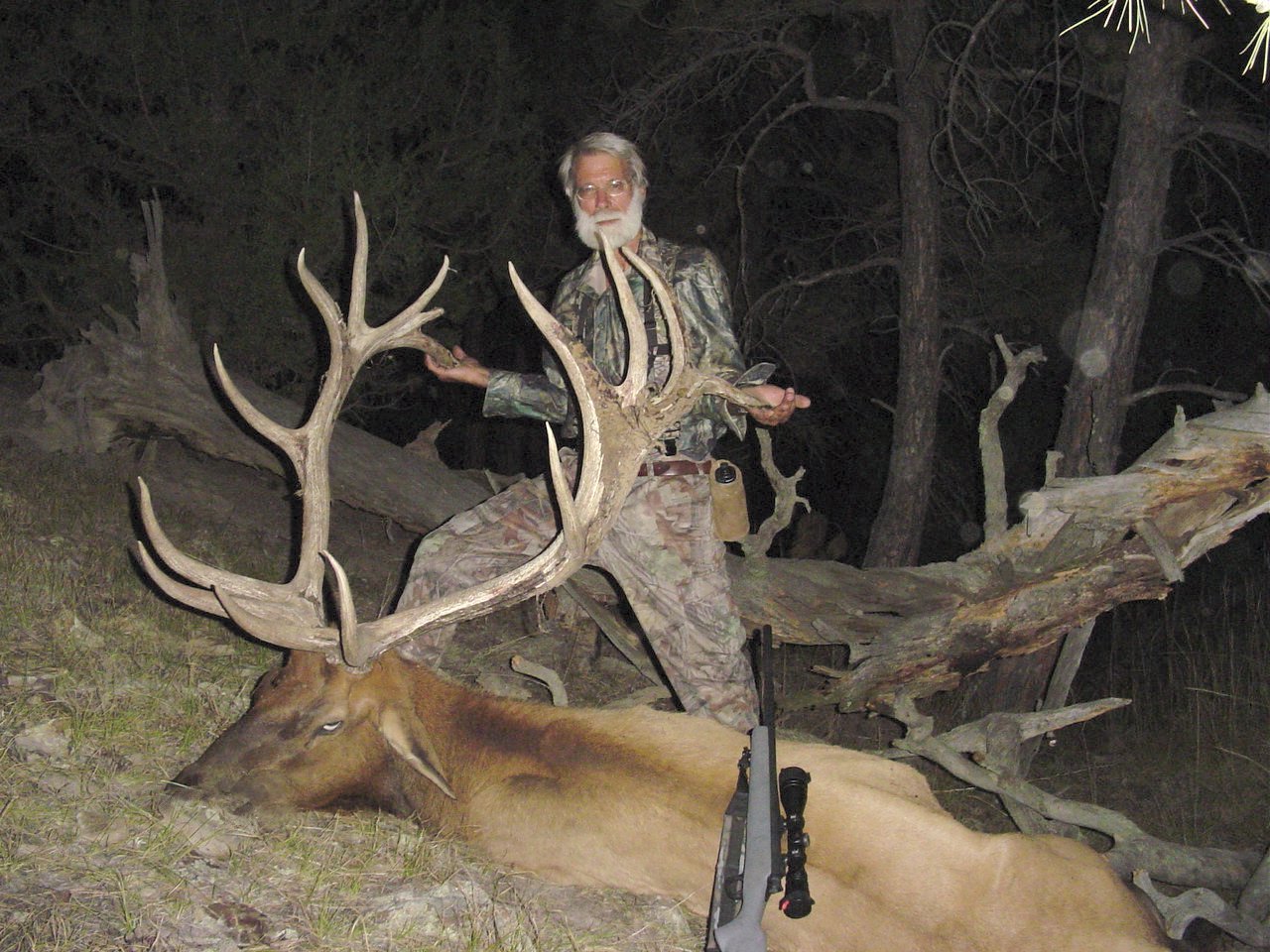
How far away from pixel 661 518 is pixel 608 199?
128 centimetres

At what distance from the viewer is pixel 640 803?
126 inches

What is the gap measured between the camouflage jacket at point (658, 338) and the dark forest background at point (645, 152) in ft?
9.53

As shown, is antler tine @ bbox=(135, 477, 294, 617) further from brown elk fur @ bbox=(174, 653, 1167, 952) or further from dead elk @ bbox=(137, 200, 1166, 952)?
brown elk fur @ bbox=(174, 653, 1167, 952)

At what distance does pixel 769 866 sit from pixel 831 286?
9.04 m

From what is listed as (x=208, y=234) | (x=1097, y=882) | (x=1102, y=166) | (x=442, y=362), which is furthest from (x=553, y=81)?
(x=1097, y=882)

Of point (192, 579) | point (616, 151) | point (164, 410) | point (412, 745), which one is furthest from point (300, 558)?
point (164, 410)

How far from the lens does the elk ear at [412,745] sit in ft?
11.5

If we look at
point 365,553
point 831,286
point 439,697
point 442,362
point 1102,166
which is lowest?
point 365,553

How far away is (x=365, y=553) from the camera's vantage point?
24.8 feet

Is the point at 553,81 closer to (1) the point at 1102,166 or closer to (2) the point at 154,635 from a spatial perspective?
(1) the point at 1102,166

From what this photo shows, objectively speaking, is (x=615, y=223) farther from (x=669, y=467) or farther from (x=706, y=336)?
(x=669, y=467)

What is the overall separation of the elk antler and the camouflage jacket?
34 cm

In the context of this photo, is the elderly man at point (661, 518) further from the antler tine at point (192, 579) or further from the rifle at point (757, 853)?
the rifle at point (757, 853)

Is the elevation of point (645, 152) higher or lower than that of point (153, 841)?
higher
